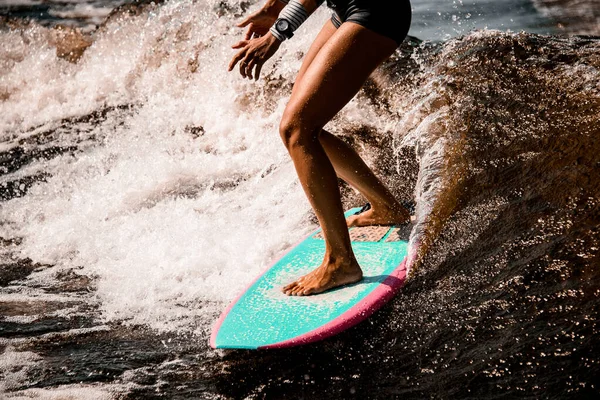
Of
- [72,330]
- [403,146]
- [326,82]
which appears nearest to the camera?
[326,82]

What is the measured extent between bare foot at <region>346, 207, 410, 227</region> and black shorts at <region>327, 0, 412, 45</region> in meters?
1.17

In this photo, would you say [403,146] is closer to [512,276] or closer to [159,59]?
[512,276]

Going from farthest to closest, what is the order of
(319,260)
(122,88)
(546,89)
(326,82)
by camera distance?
(122,88) → (546,89) → (319,260) → (326,82)

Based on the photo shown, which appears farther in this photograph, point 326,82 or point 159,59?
point 159,59

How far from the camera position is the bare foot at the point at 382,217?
4078 millimetres

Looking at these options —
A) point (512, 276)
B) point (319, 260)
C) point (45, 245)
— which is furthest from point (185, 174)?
point (512, 276)

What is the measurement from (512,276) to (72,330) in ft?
7.66

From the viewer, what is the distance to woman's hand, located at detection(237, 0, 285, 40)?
3.40 m

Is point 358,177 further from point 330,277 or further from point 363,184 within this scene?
point 330,277

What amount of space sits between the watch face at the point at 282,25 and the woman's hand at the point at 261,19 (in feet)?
1.10

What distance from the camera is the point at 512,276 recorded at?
314 cm

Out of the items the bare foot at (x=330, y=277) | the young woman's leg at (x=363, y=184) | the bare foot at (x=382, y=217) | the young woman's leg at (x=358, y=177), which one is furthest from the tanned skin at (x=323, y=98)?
the bare foot at (x=382, y=217)

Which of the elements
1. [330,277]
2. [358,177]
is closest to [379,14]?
[358,177]

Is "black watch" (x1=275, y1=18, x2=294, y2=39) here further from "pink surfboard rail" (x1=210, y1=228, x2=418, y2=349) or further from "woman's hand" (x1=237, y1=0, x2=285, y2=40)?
"pink surfboard rail" (x1=210, y1=228, x2=418, y2=349)
